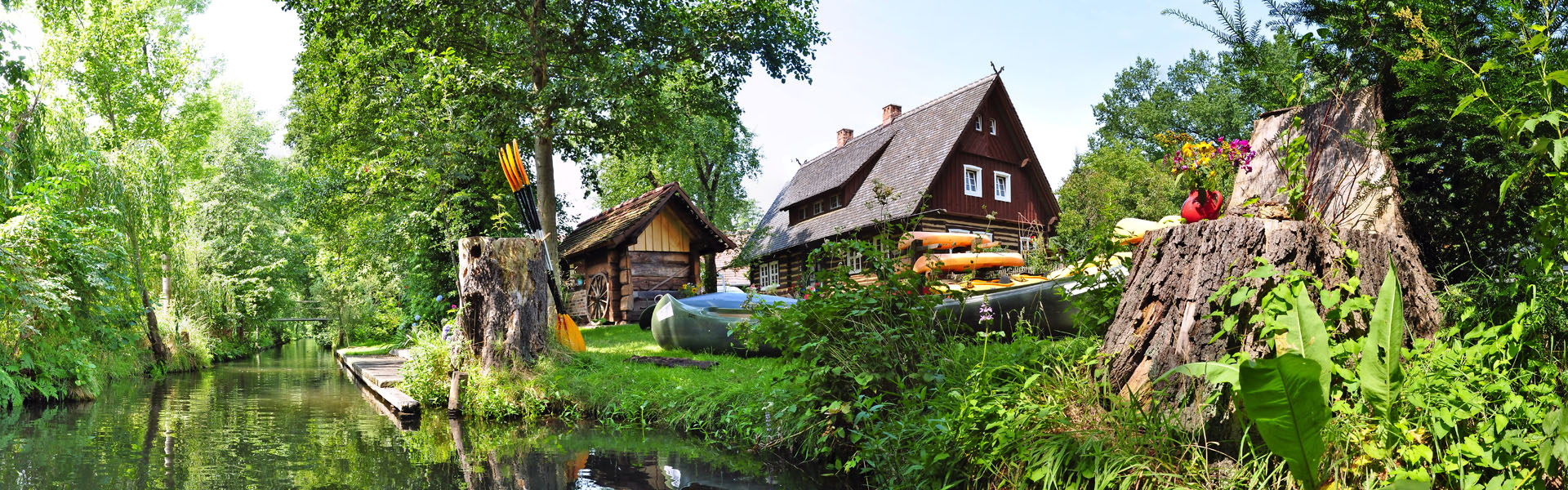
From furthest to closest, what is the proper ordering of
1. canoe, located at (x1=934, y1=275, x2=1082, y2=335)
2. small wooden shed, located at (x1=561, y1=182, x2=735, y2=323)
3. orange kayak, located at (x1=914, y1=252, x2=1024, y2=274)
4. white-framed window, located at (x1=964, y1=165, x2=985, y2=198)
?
white-framed window, located at (x1=964, y1=165, x2=985, y2=198), small wooden shed, located at (x1=561, y1=182, x2=735, y2=323), orange kayak, located at (x1=914, y1=252, x2=1024, y2=274), canoe, located at (x1=934, y1=275, x2=1082, y2=335)

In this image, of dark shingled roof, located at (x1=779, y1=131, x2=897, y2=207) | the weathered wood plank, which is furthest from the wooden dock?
dark shingled roof, located at (x1=779, y1=131, x2=897, y2=207)

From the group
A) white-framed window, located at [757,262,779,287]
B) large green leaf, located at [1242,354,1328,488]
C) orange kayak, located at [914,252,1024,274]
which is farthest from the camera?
white-framed window, located at [757,262,779,287]

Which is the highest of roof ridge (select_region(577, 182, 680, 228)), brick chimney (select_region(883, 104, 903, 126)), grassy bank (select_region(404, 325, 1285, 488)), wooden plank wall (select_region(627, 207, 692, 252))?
brick chimney (select_region(883, 104, 903, 126))

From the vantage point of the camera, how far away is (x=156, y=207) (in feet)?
45.7

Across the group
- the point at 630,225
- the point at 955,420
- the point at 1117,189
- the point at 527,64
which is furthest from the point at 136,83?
the point at 1117,189

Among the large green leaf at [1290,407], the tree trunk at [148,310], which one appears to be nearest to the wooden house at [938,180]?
the tree trunk at [148,310]

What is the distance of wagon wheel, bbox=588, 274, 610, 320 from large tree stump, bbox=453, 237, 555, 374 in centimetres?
1147

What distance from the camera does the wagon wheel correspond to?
19578 millimetres

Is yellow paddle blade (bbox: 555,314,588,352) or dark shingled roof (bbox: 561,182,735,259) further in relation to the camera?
dark shingled roof (bbox: 561,182,735,259)

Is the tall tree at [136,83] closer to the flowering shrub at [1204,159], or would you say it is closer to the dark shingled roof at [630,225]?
the dark shingled roof at [630,225]

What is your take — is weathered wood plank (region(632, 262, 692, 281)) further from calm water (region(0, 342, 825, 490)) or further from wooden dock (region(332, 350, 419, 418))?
calm water (region(0, 342, 825, 490))

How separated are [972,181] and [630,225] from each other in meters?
9.77

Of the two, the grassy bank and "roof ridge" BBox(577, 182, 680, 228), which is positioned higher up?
"roof ridge" BBox(577, 182, 680, 228)

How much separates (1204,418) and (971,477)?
90 centimetres
